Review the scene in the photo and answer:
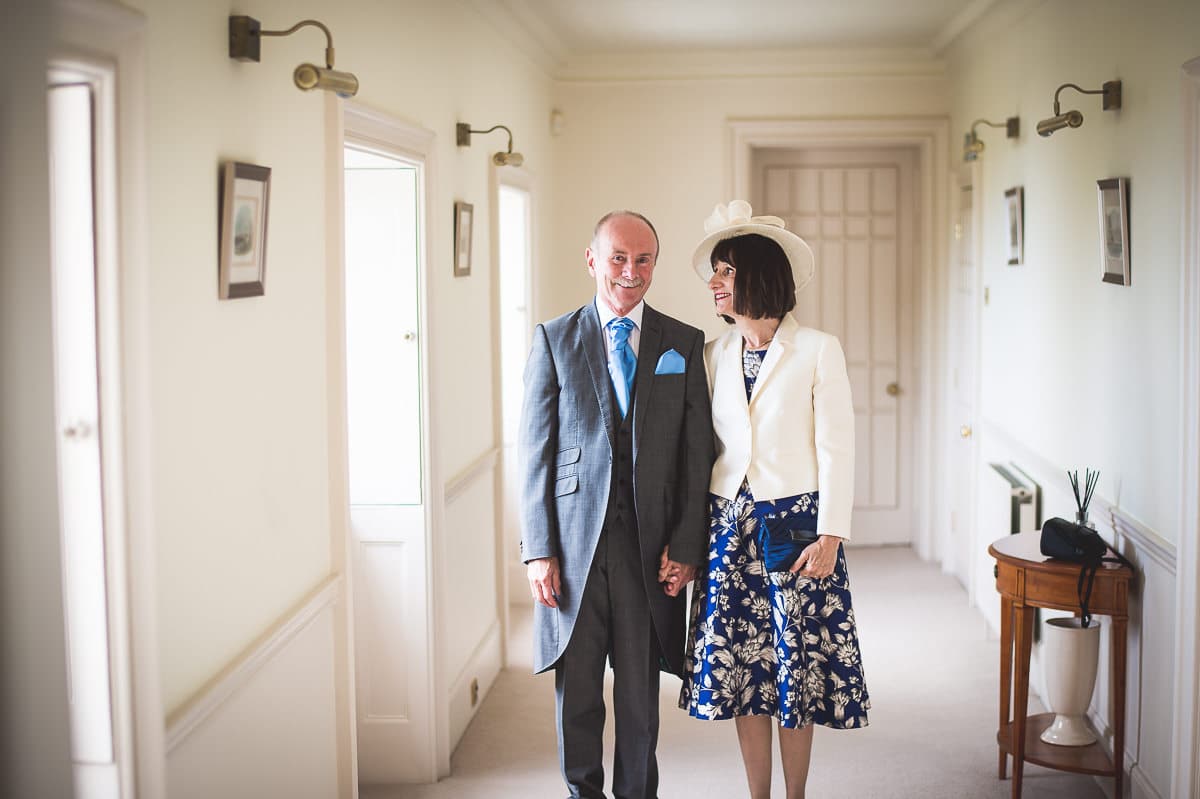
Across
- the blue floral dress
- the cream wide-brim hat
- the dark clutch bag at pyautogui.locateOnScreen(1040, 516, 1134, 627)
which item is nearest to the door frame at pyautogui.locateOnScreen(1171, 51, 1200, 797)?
the dark clutch bag at pyautogui.locateOnScreen(1040, 516, 1134, 627)

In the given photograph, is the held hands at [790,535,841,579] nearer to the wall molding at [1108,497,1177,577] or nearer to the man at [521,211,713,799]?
the man at [521,211,713,799]

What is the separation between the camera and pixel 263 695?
7.52 feet

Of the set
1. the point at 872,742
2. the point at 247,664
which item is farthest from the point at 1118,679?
the point at 247,664

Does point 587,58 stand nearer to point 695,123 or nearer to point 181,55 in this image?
point 695,123

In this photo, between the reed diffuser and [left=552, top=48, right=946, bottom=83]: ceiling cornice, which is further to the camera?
[left=552, top=48, right=946, bottom=83]: ceiling cornice

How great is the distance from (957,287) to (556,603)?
151 inches

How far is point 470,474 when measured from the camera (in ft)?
13.6

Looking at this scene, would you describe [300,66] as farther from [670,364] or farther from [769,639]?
[769,639]

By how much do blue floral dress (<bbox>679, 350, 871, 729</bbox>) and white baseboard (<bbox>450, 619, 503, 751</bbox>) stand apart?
4.22 feet

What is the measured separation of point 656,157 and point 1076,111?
306cm

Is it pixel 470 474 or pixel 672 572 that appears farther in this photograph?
pixel 470 474

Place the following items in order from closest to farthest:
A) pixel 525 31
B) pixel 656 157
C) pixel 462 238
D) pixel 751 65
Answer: pixel 462 238, pixel 525 31, pixel 751 65, pixel 656 157

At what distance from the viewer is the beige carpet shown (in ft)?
11.3

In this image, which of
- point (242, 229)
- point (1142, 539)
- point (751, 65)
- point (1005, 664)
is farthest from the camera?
point (751, 65)
